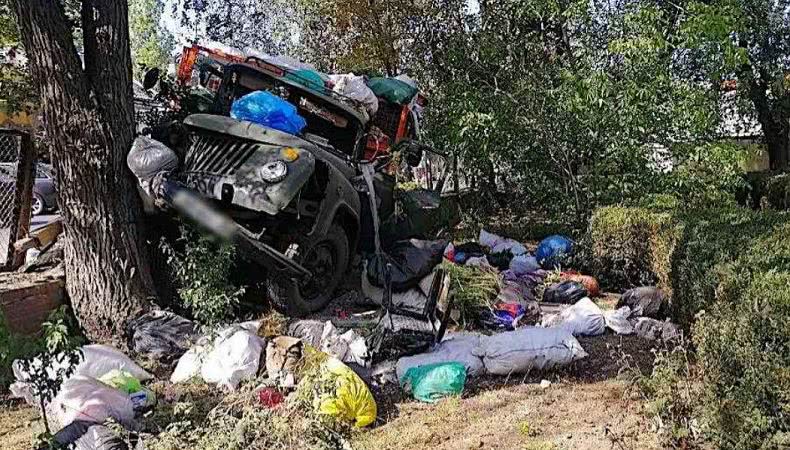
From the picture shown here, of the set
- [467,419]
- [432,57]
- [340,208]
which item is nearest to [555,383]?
[467,419]

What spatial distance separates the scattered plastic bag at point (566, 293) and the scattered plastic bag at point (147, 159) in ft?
13.2

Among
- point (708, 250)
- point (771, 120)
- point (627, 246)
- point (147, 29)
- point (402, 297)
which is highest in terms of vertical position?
point (147, 29)

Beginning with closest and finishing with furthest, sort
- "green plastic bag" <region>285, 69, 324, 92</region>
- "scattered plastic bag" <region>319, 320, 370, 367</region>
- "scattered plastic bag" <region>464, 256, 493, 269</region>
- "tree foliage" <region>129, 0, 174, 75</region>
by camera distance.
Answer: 1. "scattered plastic bag" <region>319, 320, 370, 367</region>
2. "green plastic bag" <region>285, 69, 324, 92</region>
3. "scattered plastic bag" <region>464, 256, 493, 269</region>
4. "tree foliage" <region>129, 0, 174, 75</region>

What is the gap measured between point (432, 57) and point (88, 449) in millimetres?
11605

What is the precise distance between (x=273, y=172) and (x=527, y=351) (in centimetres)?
252

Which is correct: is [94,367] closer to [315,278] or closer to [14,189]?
[14,189]

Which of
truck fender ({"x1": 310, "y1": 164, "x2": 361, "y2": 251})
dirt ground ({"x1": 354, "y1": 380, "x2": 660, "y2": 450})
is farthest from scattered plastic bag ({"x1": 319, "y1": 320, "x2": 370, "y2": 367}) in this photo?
truck fender ({"x1": 310, "y1": 164, "x2": 361, "y2": 251})

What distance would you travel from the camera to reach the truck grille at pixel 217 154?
21.0ft

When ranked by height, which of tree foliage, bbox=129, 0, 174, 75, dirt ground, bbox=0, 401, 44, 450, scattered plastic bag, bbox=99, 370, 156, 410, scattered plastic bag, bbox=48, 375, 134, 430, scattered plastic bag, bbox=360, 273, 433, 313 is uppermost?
tree foliage, bbox=129, 0, 174, 75

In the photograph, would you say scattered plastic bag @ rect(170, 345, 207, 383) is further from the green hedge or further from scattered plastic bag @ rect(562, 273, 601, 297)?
scattered plastic bag @ rect(562, 273, 601, 297)

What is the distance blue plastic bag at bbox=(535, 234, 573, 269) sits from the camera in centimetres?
962

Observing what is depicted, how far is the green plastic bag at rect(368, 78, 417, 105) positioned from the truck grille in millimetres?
3847

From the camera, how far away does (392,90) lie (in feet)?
33.5

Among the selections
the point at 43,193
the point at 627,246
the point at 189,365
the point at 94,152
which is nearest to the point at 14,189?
the point at 94,152
